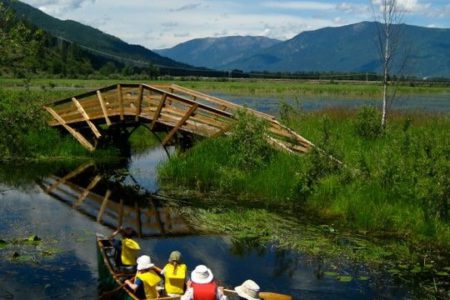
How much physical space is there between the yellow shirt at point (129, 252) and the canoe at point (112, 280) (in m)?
0.28

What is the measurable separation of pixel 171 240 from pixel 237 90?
8295 centimetres

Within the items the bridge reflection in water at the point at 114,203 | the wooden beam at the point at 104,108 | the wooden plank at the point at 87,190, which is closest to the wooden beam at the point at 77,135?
the wooden beam at the point at 104,108

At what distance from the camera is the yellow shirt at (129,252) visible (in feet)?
43.7

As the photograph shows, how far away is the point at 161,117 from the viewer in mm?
28250

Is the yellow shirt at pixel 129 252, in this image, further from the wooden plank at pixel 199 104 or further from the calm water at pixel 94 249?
the wooden plank at pixel 199 104

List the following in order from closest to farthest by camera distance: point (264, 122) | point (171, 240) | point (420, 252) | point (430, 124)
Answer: point (420, 252), point (171, 240), point (264, 122), point (430, 124)

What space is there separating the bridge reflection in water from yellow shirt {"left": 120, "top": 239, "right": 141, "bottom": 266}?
484cm

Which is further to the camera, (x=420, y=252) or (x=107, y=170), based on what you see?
(x=107, y=170)

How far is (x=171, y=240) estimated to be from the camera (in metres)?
17.8

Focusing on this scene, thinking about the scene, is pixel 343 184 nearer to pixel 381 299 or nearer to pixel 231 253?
pixel 231 253

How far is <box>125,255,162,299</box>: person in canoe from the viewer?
11.8 metres

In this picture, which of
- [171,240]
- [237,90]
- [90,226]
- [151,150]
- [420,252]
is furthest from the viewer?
[237,90]

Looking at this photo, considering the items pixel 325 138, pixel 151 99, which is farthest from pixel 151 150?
pixel 325 138

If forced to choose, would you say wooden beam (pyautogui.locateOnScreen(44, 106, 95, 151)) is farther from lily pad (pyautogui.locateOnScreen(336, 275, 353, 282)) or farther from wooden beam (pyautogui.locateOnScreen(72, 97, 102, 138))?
lily pad (pyautogui.locateOnScreen(336, 275, 353, 282))
